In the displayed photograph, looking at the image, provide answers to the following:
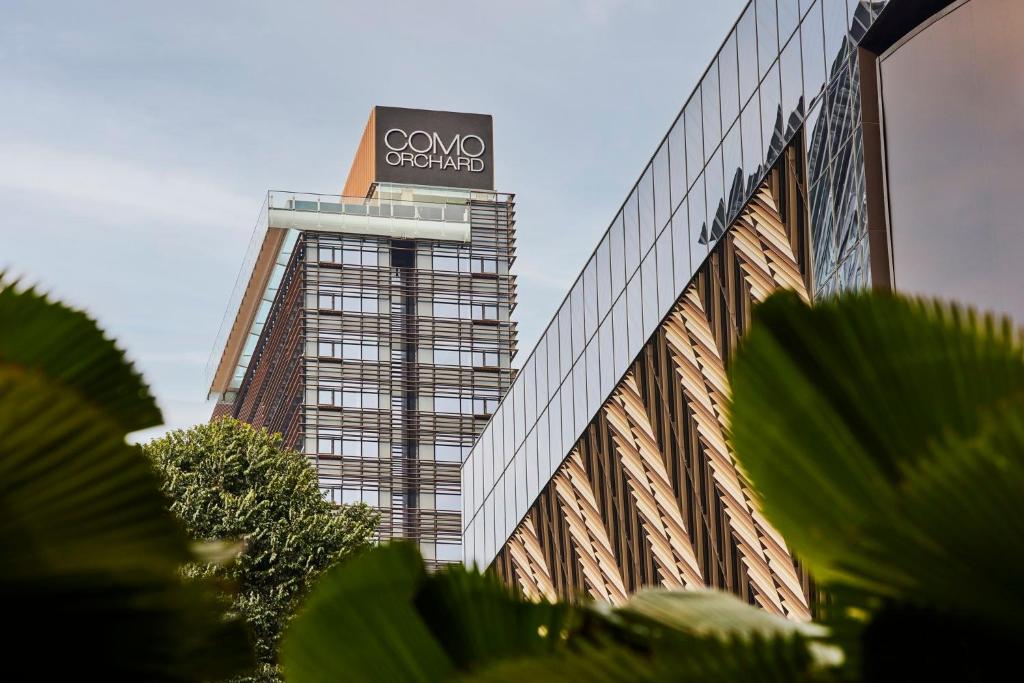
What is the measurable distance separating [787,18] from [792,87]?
4.38ft

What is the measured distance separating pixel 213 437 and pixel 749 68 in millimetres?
14627

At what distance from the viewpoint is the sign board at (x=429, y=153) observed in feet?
318

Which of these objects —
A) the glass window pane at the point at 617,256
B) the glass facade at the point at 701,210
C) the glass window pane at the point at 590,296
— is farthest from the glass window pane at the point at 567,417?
the glass window pane at the point at 617,256

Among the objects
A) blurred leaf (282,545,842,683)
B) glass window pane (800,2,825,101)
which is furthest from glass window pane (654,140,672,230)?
blurred leaf (282,545,842,683)

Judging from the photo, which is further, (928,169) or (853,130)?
(853,130)

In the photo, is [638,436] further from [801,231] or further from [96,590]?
[96,590]

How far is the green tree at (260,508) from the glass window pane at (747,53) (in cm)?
1258

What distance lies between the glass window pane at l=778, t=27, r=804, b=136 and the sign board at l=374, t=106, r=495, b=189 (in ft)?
236

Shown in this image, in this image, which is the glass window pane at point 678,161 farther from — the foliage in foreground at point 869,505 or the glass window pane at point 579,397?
the foliage in foreground at point 869,505

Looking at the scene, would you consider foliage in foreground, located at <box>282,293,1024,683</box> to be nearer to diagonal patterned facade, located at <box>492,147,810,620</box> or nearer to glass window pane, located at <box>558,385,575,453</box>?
diagonal patterned facade, located at <box>492,147,810,620</box>

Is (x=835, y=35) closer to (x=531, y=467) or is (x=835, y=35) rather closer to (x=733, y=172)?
(x=733, y=172)

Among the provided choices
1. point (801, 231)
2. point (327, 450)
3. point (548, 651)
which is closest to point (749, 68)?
point (801, 231)

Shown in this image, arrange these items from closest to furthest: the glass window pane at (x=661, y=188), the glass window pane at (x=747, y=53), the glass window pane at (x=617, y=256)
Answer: the glass window pane at (x=747, y=53) < the glass window pane at (x=661, y=188) < the glass window pane at (x=617, y=256)

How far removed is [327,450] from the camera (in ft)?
289
